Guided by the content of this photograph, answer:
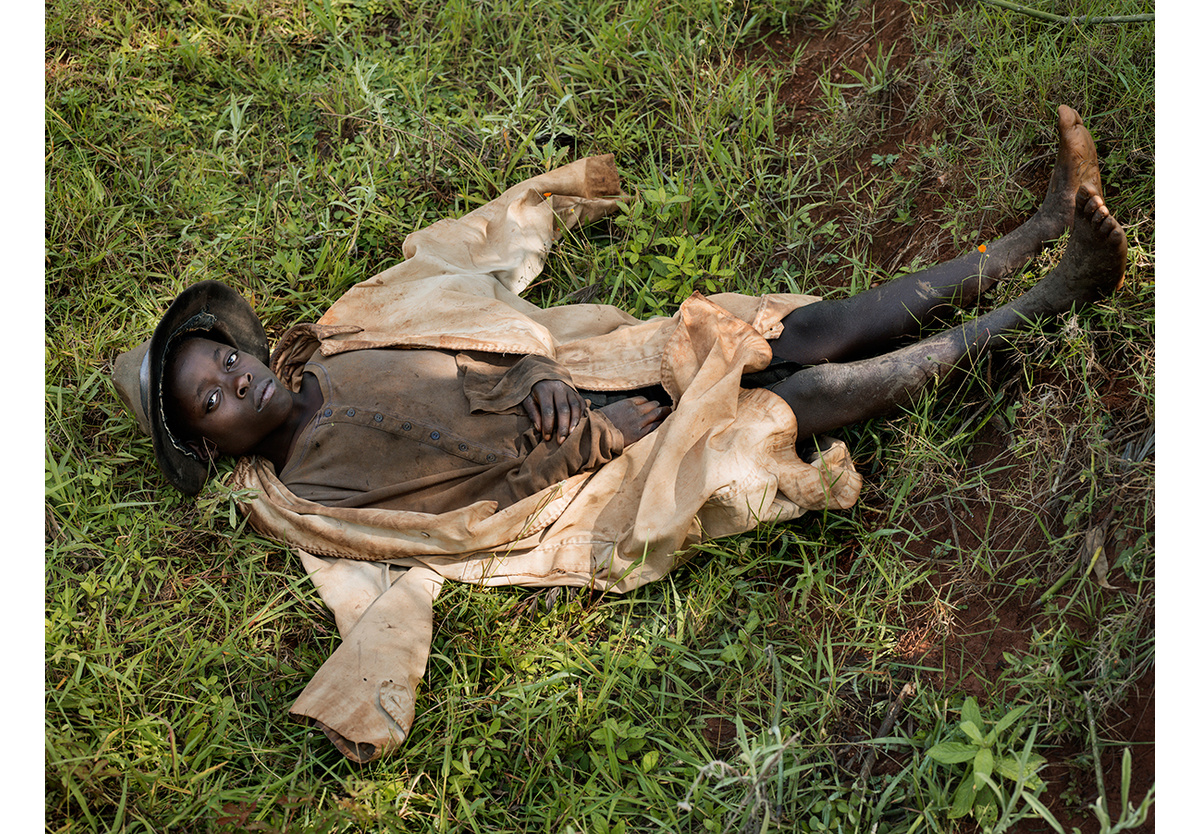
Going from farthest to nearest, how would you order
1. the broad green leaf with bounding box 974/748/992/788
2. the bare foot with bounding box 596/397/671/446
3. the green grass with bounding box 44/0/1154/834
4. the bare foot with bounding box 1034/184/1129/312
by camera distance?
the bare foot with bounding box 596/397/671/446, the bare foot with bounding box 1034/184/1129/312, the green grass with bounding box 44/0/1154/834, the broad green leaf with bounding box 974/748/992/788

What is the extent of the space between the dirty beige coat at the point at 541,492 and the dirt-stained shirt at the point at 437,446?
7 cm

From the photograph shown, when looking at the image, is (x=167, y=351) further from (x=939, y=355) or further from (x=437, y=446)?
(x=939, y=355)

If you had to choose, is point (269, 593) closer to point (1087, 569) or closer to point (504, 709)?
point (504, 709)

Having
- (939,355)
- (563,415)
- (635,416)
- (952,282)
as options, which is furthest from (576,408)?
(952,282)

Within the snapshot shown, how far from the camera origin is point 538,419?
8.96 feet

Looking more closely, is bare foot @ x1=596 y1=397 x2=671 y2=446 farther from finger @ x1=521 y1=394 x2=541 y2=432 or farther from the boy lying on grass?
finger @ x1=521 y1=394 x2=541 y2=432

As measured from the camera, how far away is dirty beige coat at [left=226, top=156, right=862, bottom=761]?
2.48 meters

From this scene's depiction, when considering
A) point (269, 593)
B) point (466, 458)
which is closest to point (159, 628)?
point (269, 593)

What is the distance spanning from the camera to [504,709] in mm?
2379

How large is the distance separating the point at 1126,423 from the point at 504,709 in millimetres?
1921

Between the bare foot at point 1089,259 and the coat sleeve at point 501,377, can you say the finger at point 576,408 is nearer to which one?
the coat sleeve at point 501,377

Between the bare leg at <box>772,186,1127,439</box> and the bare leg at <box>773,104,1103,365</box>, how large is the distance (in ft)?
0.53

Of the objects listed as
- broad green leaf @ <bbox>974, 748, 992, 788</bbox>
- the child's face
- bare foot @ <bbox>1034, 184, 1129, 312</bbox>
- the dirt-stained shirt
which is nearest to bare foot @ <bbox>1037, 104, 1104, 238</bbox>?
bare foot @ <bbox>1034, 184, 1129, 312</bbox>

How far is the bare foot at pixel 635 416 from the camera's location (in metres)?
2.87
